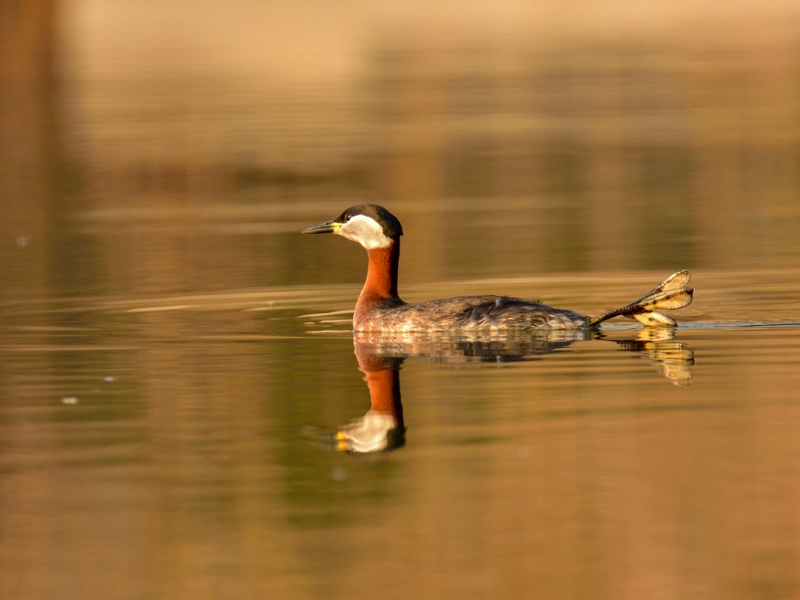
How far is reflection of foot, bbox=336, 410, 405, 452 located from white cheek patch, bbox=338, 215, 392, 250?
11.7ft

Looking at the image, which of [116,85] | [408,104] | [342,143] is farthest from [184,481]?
[116,85]

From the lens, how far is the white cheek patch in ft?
44.2

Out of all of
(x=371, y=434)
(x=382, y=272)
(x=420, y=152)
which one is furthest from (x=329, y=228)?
(x=420, y=152)

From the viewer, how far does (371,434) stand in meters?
9.55

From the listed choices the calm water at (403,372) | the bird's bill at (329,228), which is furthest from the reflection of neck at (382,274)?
the calm water at (403,372)

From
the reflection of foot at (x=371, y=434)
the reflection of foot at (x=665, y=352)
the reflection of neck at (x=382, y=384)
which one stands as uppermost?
the reflection of foot at (x=665, y=352)

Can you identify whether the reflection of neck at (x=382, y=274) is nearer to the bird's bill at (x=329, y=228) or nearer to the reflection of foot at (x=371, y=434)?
the bird's bill at (x=329, y=228)

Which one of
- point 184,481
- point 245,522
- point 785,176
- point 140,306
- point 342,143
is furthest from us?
point 342,143

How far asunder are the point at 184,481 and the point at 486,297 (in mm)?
4527

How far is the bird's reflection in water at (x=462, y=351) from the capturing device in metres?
10.5

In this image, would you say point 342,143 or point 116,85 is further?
point 116,85

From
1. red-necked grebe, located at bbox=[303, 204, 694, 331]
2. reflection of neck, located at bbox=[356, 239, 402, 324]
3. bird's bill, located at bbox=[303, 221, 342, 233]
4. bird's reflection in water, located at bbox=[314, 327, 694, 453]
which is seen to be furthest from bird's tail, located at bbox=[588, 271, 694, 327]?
bird's bill, located at bbox=[303, 221, 342, 233]

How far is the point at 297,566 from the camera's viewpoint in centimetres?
730

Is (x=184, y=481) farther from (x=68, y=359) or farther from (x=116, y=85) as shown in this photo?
(x=116, y=85)
